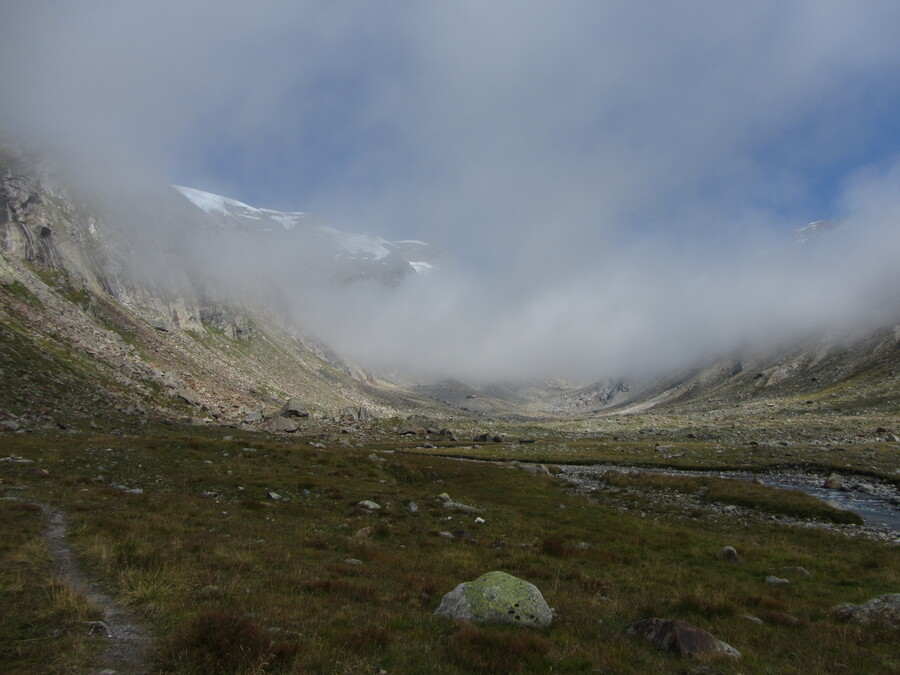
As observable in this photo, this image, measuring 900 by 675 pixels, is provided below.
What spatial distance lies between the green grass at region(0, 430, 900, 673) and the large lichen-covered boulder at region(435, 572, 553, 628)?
52 cm

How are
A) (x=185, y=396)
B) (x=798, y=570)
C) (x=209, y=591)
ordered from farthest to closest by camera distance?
(x=185, y=396), (x=798, y=570), (x=209, y=591)

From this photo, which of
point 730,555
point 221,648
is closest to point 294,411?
point 730,555

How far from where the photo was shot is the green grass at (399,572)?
9445 mm

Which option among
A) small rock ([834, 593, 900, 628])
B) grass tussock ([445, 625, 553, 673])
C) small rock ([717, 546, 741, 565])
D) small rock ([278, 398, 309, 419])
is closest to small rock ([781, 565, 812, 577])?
small rock ([717, 546, 741, 565])

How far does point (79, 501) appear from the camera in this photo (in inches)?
848

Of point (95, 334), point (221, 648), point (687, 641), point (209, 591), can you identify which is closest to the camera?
point (221, 648)

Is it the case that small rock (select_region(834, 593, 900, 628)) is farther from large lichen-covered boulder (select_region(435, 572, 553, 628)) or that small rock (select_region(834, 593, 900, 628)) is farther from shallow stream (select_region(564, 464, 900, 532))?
shallow stream (select_region(564, 464, 900, 532))

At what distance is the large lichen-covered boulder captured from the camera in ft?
37.9

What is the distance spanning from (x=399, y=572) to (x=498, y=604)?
5.47 meters

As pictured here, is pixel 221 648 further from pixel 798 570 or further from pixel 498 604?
pixel 798 570

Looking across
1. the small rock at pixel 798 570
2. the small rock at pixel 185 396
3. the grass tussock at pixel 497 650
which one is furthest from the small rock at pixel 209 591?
the small rock at pixel 185 396

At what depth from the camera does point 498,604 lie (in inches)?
466

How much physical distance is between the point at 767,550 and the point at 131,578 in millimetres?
28009

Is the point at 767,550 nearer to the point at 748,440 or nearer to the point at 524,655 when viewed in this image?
the point at 524,655
